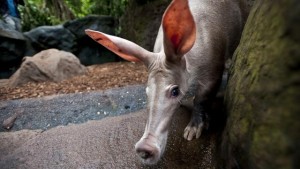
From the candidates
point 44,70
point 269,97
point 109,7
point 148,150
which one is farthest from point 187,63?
point 109,7

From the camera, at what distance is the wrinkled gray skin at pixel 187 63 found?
2215 mm

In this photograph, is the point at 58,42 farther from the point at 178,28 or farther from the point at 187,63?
the point at 178,28

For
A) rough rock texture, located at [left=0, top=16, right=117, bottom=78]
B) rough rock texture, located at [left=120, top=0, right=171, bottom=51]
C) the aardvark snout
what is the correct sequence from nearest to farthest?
the aardvark snout < rough rock texture, located at [left=120, top=0, right=171, bottom=51] < rough rock texture, located at [left=0, top=16, right=117, bottom=78]

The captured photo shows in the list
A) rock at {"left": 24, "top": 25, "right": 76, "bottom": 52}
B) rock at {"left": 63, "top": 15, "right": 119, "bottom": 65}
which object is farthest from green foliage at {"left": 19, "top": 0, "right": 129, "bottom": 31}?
rock at {"left": 24, "top": 25, "right": 76, "bottom": 52}

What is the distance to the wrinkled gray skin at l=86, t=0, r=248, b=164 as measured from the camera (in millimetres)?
2215

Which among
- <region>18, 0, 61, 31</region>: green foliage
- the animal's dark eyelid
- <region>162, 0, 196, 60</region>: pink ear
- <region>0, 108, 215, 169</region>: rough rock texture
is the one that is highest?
<region>162, 0, 196, 60</region>: pink ear

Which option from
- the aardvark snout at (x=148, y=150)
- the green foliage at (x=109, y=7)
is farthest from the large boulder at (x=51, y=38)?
the aardvark snout at (x=148, y=150)

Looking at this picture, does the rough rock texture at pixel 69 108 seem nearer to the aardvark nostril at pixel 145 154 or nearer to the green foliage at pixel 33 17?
the aardvark nostril at pixel 145 154

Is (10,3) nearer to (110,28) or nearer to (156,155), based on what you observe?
(110,28)

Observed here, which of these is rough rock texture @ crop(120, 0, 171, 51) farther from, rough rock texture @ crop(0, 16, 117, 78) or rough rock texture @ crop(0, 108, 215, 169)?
rough rock texture @ crop(0, 108, 215, 169)

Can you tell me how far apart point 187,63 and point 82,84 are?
314 cm

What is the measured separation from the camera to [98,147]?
2.70 meters

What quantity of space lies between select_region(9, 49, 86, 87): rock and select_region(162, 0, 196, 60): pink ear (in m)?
3.93

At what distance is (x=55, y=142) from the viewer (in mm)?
2910
